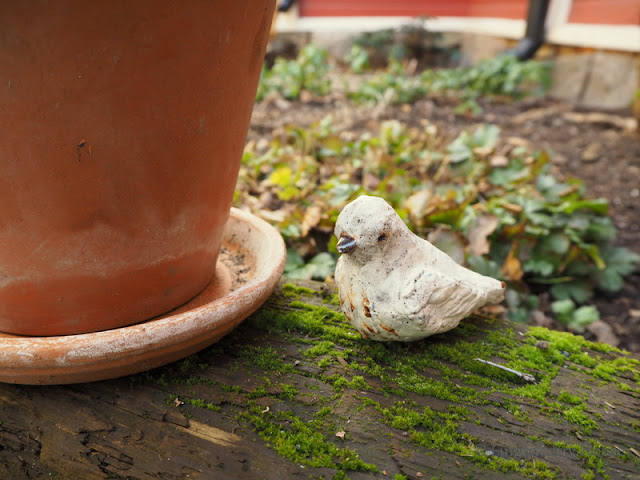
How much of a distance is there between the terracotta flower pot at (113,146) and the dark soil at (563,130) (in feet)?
6.83

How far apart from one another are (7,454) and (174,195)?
66 cm

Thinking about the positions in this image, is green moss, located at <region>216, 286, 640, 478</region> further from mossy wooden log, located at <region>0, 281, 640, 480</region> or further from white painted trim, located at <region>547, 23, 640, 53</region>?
white painted trim, located at <region>547, 23, 640, 53</region>

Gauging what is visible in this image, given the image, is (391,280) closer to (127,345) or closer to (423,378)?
(423,378)

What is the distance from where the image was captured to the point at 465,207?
7.06 ft

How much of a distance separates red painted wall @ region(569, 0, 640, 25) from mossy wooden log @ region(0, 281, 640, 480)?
4.40 m

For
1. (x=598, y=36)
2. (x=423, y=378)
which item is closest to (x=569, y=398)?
(x=423, y=378)

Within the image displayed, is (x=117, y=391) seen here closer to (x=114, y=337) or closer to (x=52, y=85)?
(x=114, y=337)

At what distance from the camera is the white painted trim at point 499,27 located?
4.63 metres

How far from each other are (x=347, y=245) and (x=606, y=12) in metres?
5.12

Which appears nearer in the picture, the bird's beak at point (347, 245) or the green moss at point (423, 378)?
the green moss at point (423, 378)

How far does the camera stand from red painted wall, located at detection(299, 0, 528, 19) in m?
7.52

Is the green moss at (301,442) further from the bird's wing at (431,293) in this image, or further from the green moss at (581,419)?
the green moss at (581,419)

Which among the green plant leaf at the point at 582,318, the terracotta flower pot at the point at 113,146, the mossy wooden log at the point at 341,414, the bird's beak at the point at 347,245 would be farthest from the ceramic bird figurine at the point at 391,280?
the green plant leaf at the point at 582,318

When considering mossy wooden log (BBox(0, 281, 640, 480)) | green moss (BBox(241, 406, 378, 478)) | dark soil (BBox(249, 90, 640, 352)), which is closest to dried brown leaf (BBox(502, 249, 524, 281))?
dark soil (BBox(249, 90, 640, 352))
